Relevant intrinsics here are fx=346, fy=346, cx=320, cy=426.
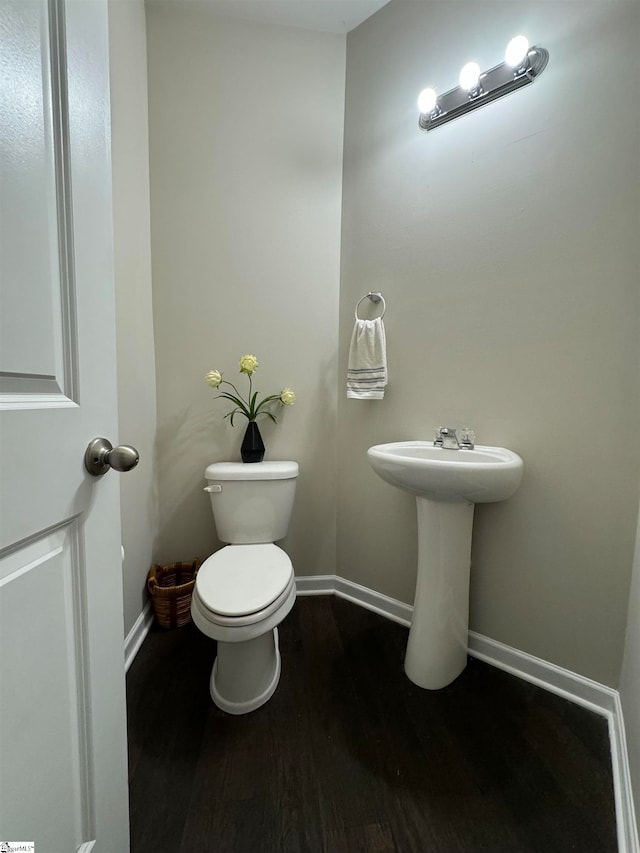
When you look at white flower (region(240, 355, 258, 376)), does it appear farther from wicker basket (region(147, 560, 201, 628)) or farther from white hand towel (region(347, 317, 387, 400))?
wicker basket (region(147, 560, 201, 628))

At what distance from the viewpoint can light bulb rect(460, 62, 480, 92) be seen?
1.21 m

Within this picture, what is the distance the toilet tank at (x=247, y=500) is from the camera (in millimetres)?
1442

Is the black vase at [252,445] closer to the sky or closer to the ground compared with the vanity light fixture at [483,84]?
closer to the ground

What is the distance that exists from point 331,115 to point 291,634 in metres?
2.31

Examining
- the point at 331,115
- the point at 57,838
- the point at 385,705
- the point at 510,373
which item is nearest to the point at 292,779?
the point at 385,705

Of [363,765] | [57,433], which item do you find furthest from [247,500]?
[57,433]

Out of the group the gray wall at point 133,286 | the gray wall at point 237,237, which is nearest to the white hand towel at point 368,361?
the gray wall at point 237,237

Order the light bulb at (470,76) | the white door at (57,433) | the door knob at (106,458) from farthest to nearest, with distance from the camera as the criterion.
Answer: the light bulb at (470,76)
the door knob at (106,458)
the white door at (57,433)

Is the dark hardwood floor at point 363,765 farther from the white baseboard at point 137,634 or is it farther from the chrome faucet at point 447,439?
the chrome faucet at point 447,439

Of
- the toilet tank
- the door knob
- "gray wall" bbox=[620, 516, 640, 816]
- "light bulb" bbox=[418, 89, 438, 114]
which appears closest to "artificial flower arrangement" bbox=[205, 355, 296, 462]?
the toilet tank

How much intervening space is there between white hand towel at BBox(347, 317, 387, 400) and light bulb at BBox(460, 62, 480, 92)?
2.74 feet

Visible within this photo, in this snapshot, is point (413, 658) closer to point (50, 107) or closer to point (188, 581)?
point (188, 581)

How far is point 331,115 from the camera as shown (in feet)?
5.19

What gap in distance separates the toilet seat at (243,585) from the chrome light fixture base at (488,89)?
1765 mm
